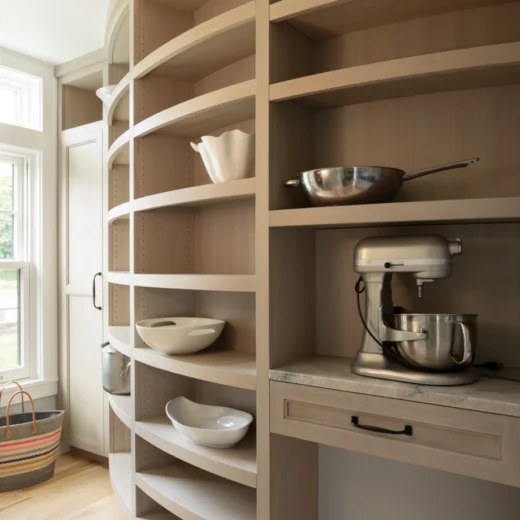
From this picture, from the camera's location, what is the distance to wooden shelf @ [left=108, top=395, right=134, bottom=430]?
2.19 meters

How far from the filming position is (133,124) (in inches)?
83.4

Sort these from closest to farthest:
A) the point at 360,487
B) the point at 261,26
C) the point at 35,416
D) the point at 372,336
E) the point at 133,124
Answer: the point at 372,336 < the point at 261,26 < the point at 360,487 < the point at 133,124 < the point at 35,416

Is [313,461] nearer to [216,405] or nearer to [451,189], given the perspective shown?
[216,405]

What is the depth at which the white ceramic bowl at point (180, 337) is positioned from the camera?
6.25ft

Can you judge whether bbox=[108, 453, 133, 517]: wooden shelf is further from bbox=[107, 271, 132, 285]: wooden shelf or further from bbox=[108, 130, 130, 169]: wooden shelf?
bbox=[108, 130, 130, 169]: wooden shelf

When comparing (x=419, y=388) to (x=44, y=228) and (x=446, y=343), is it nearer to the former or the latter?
(x=446, y=343)

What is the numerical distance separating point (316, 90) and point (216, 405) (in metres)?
1.35

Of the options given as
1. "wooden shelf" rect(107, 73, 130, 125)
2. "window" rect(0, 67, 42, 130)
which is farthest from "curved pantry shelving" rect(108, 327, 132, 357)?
"window" rect(0, 67, 42, 130)

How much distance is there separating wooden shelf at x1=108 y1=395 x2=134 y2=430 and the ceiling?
2009 millimetres

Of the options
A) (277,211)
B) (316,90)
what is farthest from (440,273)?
(316,90)

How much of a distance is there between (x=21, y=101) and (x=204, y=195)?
225 centimetres

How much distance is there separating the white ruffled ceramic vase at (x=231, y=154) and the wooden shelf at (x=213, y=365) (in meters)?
0.65

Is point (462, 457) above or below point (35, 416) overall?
above

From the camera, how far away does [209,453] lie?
5.80 feet
